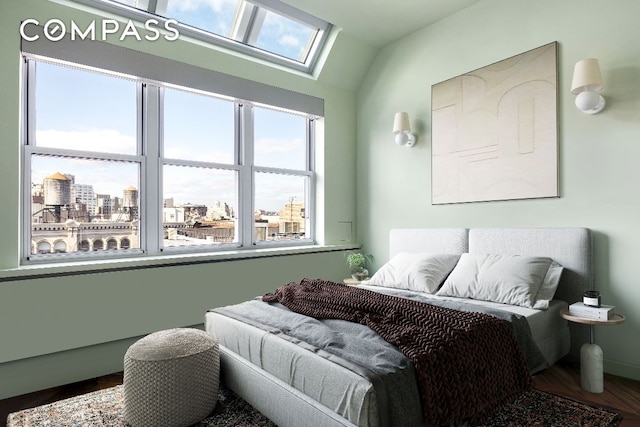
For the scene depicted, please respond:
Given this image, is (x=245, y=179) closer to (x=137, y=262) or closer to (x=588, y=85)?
(x=137, y=262)

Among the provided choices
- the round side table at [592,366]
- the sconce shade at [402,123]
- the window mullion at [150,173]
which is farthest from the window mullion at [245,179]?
the round side table at [592,366]

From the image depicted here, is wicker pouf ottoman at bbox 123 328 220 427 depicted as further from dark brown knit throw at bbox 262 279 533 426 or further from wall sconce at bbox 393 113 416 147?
wall sconce at bbox 393 113 416 147

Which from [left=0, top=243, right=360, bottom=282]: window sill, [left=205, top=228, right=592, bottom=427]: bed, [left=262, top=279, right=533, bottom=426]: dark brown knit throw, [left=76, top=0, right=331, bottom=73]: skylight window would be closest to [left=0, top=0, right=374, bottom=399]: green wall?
[left=0, top=243, right=360, bottom=282]: window sill

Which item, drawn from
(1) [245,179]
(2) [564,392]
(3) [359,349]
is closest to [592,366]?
(2) [564,392]

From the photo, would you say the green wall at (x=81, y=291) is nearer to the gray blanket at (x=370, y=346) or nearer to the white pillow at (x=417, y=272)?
the gray blanket at (x=370, y=346)

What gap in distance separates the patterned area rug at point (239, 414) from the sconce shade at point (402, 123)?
2.56 m

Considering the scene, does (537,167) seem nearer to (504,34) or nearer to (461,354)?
(504,34)

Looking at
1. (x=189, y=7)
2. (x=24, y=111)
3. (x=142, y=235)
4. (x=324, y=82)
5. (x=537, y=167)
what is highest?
(x=189, y=7)

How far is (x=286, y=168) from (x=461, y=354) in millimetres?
3055

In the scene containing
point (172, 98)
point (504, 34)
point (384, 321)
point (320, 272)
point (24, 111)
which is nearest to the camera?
point (384, 321)

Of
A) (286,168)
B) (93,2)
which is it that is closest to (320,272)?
(286,168)

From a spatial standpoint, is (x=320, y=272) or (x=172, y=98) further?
(x=320, y=272)

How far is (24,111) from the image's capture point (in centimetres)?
285

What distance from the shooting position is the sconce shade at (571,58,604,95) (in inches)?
103
